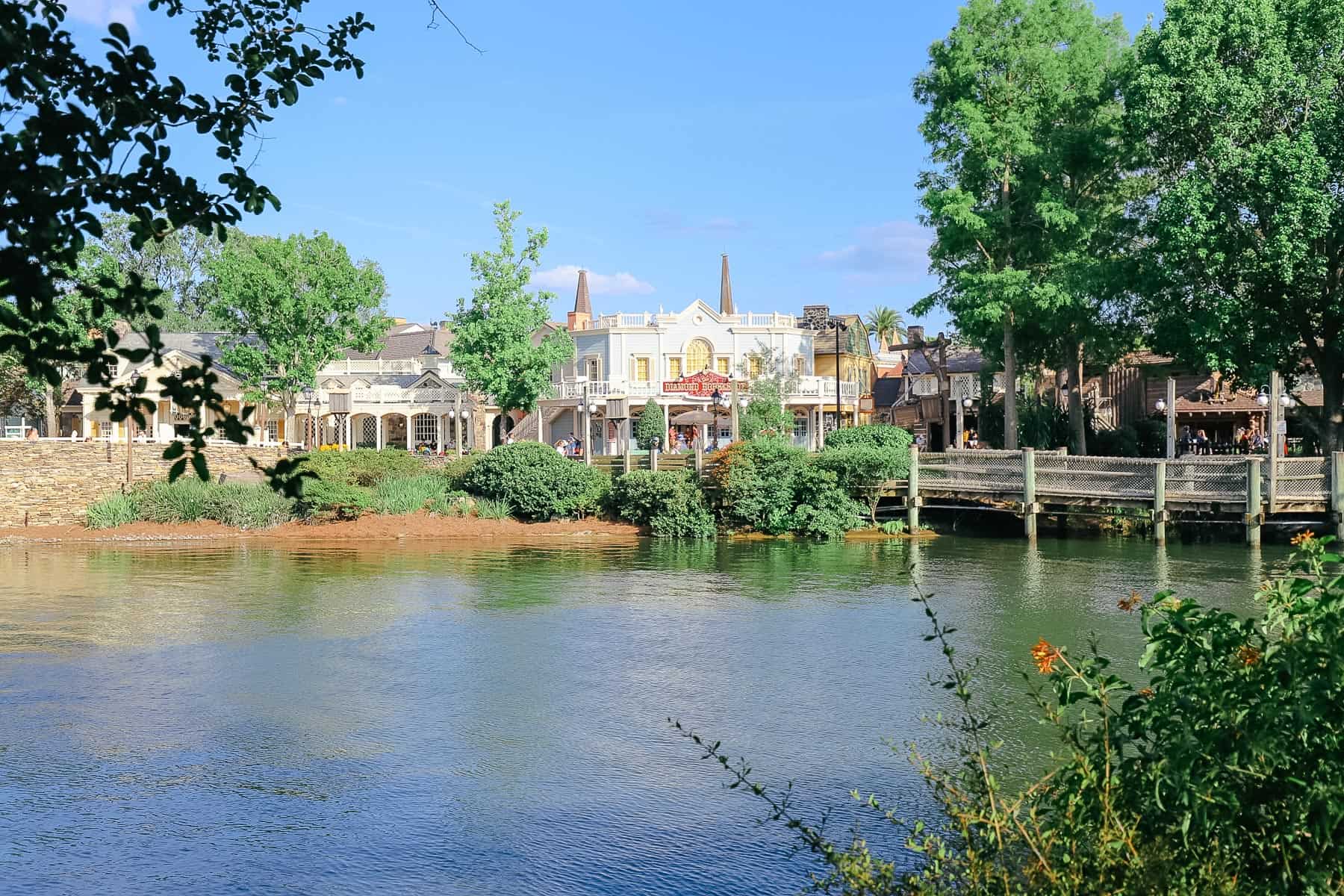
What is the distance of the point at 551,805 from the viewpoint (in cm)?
1064

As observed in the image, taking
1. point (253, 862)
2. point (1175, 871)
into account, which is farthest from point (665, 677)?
point (1175, 871)

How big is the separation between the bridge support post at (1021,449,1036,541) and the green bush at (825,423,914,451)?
511 centimetres

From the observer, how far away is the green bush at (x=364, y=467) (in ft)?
136

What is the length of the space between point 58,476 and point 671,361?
31420 mm

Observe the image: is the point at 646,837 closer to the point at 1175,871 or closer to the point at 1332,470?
the point at 1175,871

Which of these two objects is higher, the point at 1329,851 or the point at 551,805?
the point at 1329,851

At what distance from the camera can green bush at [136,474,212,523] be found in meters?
40.5

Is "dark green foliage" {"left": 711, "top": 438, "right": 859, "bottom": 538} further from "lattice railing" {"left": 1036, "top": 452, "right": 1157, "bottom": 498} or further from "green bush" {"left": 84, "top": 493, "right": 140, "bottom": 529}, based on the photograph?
"green bush" {"left": 84, "top": 493, "right": 140, "bottom": 529}

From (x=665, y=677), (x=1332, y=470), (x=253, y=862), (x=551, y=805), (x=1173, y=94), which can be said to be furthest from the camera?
(x=1173, y=94)

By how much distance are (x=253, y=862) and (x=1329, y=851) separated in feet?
23.3

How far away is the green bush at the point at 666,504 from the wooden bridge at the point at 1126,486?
1.56 meters

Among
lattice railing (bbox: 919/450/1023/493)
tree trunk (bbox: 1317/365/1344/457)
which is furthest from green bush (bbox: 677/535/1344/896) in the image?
tree trunk (bbox: 1317/365/1344/457)

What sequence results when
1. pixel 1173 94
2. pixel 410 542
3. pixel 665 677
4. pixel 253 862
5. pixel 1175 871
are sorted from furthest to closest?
pixel 410 542
pixel 1173 94
pixel 665 677
pixel 253 862
pixel 1175 871

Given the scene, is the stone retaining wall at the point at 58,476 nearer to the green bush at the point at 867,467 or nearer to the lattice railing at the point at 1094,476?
the green bush at the point at 867,467
